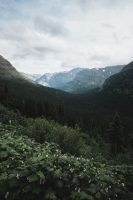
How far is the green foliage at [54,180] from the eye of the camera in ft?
38.1

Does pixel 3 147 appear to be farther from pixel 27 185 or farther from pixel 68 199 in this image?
pixel 68 199

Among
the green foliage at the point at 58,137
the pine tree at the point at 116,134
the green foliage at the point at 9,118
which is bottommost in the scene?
the pine tree at the point at 116,134

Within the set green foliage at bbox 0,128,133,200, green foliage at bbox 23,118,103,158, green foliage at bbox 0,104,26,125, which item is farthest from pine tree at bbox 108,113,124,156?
green foliage at bbox 0,128,133,200

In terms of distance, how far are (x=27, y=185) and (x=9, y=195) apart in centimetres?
75

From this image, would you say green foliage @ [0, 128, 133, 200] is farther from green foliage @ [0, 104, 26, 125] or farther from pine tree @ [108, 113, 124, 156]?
pine tree @ [108, 113, 124, 156]

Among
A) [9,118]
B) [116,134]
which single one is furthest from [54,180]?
[116,134]

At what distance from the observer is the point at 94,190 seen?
11773 millimetres

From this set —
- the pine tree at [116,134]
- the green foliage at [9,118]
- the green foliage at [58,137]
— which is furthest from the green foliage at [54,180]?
the pine tree at [116,134]

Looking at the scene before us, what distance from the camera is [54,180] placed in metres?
12.0

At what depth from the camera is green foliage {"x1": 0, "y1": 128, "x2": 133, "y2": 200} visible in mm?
11609

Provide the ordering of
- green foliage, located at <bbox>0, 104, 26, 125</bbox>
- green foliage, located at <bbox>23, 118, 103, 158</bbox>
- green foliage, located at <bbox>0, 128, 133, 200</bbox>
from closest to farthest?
green foliage, located at <bbox>0, 128, 133, 200</bbox> → green foliage, located at <bbox>23, 118, 103, 158</bbox> → green foliage, located at <bbox>0, 104, 26, 125</bbox>

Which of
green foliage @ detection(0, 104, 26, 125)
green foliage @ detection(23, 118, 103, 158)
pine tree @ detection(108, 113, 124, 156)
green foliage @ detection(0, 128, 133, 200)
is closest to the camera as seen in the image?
green foliage @ detection(0, 128, 133, 200)

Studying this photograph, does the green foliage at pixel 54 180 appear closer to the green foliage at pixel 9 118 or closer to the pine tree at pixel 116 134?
the green foliage at pixel 9 118

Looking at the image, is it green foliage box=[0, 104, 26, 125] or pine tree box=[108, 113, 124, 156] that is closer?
green foliage box=[0, 104, 26, 125]
